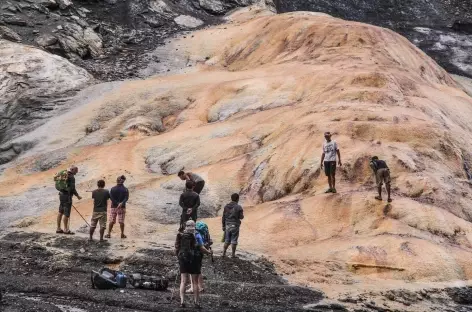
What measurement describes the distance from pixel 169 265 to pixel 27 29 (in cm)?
2936

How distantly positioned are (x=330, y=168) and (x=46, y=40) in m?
26.3

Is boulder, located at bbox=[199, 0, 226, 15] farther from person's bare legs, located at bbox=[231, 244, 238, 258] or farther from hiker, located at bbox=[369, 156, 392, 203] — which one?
person's bare legs, located at bbox=[231, 244, 238, 258]

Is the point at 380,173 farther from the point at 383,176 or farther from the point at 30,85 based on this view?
the point at 30,85

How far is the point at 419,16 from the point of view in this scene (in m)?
55.0

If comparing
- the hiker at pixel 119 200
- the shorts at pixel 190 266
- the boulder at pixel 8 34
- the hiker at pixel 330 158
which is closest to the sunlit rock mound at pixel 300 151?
the hiker at pixel 330 158

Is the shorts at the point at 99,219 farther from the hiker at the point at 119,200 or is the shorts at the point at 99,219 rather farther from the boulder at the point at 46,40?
the boulder at the point at 46,40

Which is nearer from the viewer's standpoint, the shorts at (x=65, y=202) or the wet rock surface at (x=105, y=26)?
the shorts at (x=65, y=202)

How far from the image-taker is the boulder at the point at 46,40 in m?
38.5

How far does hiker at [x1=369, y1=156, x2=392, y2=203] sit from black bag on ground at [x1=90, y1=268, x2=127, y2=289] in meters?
7.12

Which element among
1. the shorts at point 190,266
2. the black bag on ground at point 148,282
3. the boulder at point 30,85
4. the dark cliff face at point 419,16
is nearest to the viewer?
the shorts at point 190,266

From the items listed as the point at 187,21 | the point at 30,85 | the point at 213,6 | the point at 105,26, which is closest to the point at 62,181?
the point at 30,85

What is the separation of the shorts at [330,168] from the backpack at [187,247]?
7065 mm

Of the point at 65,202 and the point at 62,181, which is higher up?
the point at 62,181

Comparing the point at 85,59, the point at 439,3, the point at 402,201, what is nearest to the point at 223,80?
the point at 85,59
